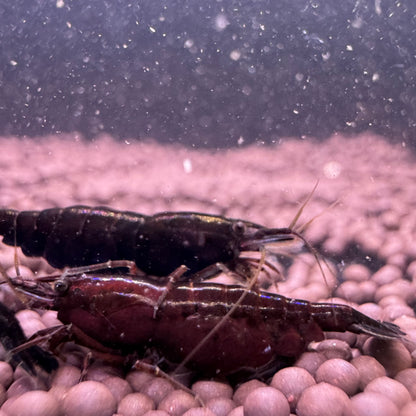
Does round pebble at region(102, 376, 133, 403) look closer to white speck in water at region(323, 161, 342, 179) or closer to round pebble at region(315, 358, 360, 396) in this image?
round pebble at region(315, 358, 360, 396)

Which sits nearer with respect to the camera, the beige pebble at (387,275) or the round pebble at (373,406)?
the round pebble at (373,406)

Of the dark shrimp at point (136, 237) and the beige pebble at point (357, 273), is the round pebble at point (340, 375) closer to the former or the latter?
the dark shrimp at point (136, 237)

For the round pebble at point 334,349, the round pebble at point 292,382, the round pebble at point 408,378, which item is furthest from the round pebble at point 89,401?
the round pebble at point 408,378

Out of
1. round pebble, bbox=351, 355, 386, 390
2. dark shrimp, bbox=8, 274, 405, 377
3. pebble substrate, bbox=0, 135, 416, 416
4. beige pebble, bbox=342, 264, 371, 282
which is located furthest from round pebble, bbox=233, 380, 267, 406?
beige pebble, bbox=342, 264, 371, 282

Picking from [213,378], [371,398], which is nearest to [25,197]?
[213,378]

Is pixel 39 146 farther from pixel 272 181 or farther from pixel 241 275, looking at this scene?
pixel 241 275

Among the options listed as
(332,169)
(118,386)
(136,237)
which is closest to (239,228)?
(136,237)
